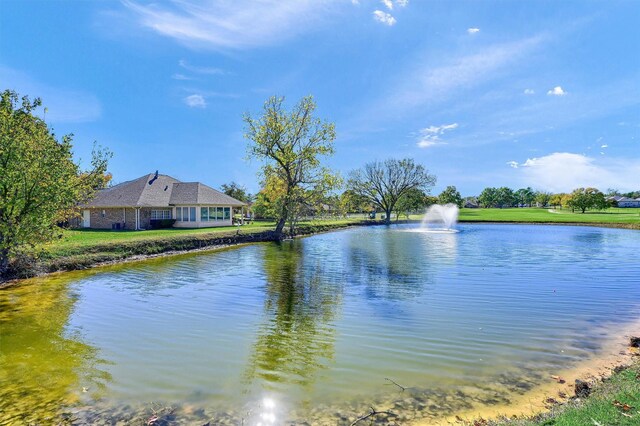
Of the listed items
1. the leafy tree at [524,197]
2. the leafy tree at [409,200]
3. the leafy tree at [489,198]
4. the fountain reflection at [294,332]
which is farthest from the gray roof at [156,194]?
the leafy tree at [524,197]

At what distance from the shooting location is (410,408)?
4.78m

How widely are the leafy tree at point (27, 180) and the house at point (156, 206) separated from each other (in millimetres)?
16924

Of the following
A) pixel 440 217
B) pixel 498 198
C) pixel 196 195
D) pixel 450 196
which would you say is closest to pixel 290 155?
pixel 196 195

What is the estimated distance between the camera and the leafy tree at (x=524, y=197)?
13449cm

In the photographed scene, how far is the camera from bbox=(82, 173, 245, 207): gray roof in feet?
109

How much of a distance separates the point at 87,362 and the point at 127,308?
3.68 meters

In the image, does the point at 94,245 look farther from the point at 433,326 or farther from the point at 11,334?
the point at 433,326

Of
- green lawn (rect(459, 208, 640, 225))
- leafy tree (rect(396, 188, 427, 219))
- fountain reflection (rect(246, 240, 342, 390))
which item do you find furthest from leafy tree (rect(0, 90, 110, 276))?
leafy tree (rect(396, 188, 427, 219))

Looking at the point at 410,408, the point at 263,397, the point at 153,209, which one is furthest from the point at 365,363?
the point at 153,209

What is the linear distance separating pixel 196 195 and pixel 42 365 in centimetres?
3171

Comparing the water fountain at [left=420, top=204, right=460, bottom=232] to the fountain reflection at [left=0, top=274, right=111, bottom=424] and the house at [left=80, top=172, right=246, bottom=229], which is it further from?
the fountain reflection at [left=0, top=274, right=111, bottom=424]

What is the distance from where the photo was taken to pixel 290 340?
290 inches

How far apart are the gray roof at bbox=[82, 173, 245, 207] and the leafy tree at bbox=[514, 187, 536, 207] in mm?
123061

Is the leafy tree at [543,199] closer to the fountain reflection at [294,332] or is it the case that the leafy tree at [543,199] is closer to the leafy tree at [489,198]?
the leafy tree at [489,198]
